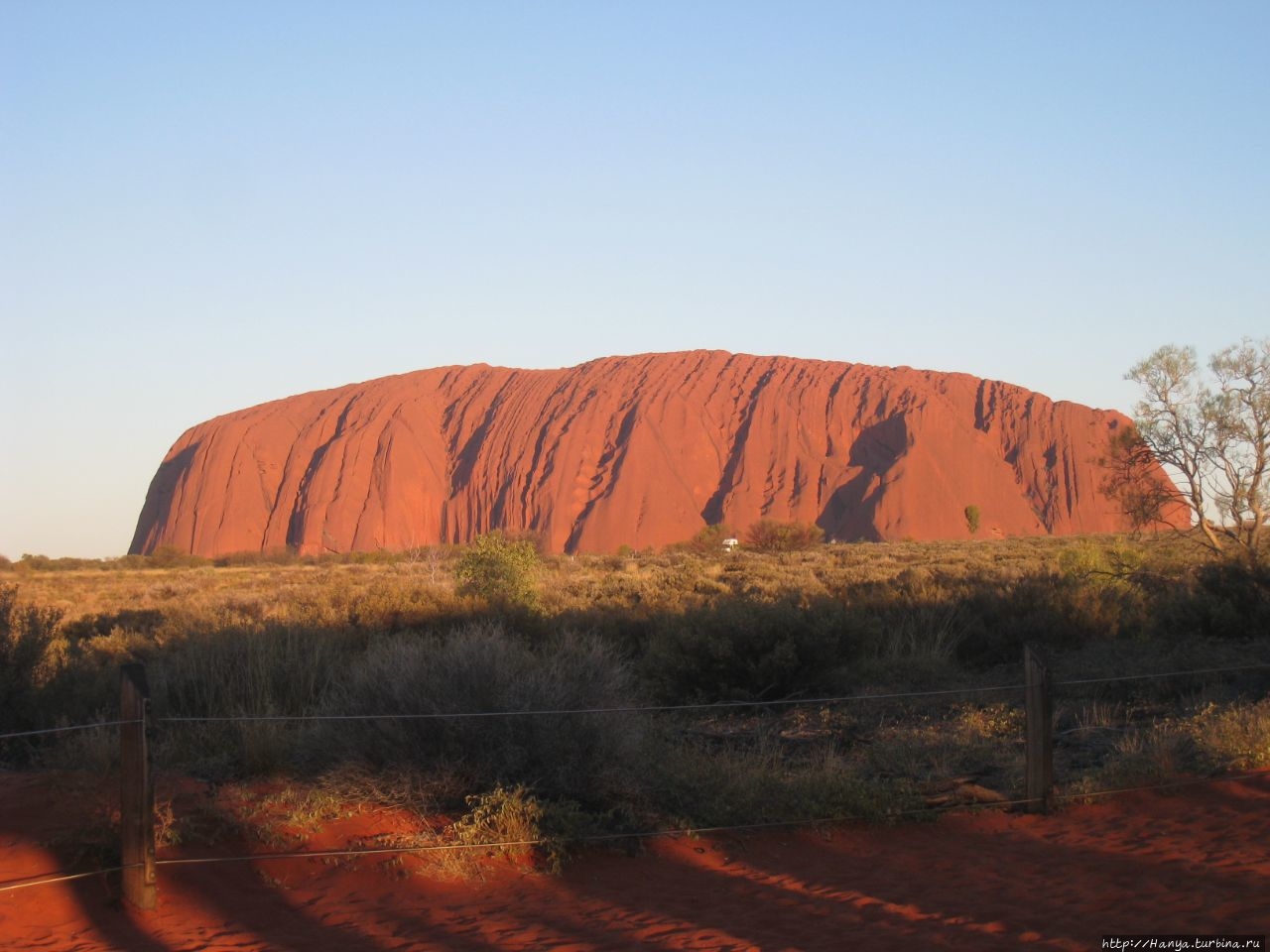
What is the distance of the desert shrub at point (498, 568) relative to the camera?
19.0 meters

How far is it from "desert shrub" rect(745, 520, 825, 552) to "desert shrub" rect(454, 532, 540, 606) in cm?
2825

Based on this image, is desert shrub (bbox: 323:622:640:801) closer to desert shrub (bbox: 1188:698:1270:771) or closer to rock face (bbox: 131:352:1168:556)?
desert shrub (bbox: 1188:698:1270:771)

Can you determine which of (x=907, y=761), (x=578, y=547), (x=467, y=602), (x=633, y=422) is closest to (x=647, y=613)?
(x=467, y=602)

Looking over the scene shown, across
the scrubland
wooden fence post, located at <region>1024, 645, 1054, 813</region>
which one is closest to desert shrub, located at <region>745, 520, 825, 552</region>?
the scrubland

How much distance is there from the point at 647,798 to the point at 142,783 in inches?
123

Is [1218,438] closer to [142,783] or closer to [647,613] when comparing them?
[647,613]

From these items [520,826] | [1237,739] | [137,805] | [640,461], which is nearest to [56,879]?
[137,805]

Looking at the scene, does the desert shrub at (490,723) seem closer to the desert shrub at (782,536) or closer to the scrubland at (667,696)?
the scrubland at (667,696)

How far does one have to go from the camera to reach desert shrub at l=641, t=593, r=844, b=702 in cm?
1189

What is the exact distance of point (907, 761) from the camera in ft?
27.1

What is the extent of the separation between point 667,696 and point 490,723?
483 centimetres

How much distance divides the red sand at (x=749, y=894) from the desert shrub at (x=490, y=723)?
0.66 m

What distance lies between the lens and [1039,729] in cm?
695

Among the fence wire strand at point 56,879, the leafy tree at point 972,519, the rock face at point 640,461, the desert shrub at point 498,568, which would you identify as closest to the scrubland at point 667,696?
the fence wire strand at point 56,879
